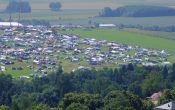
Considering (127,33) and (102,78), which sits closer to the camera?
(102,78)

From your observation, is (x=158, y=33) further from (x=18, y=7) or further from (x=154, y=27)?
(x=18, y=7)

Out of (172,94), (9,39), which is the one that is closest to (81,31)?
(9,39)

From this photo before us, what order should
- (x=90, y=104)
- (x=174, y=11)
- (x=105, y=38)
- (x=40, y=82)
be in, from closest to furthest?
1. (x=90, y=104)
2. (x=40, y=82)
3. (x=105, y=38)
4. (x=174, y=11)

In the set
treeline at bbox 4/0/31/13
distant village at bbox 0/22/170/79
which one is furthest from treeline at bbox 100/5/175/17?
distant village at bbox 0/22/170/79

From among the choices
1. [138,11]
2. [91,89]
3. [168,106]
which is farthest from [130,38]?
[168,106]

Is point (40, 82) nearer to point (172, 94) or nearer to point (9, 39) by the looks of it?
point (172, 94)

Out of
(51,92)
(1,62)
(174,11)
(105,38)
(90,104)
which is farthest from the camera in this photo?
(174,11)
